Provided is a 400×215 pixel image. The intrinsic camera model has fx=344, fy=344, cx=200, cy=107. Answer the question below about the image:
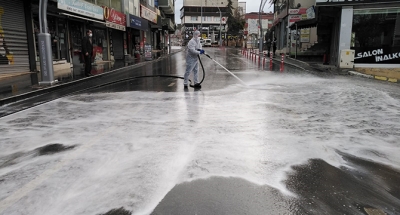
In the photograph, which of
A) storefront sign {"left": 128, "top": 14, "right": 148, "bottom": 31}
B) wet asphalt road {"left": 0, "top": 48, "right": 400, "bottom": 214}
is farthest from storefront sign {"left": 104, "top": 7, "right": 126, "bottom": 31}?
wet asphalt road {"left": 0, "top": 48, "right": 400, "bottom": 214}

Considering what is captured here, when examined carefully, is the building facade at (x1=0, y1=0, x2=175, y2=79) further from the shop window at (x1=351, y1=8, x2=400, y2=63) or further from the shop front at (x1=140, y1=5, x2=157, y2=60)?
the shop window at (x1=351, y1=8, x2=400, y2=63)

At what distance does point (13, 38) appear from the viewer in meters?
15.4

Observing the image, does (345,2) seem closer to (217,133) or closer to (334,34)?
(334,34)

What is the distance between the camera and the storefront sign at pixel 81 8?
16.4m

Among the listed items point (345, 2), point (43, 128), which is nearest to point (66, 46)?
point (43, 128)

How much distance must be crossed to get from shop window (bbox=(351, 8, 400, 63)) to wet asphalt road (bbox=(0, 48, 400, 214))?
14.4 m

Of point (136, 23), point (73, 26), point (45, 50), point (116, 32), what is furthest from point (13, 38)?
point (136, 23)

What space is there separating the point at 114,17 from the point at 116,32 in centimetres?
539

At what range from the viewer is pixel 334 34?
23422 millimetres

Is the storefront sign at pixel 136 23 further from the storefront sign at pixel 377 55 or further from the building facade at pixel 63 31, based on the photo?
the storefront sign at pixel 377 55

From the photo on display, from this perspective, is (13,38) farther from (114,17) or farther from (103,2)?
(103,2)

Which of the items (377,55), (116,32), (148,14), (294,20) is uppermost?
(148,14)

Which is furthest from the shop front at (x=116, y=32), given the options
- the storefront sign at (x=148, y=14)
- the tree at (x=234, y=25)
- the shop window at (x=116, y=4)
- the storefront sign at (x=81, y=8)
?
the tree at (x=234, y=25)

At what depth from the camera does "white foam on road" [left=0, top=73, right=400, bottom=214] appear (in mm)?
3730
